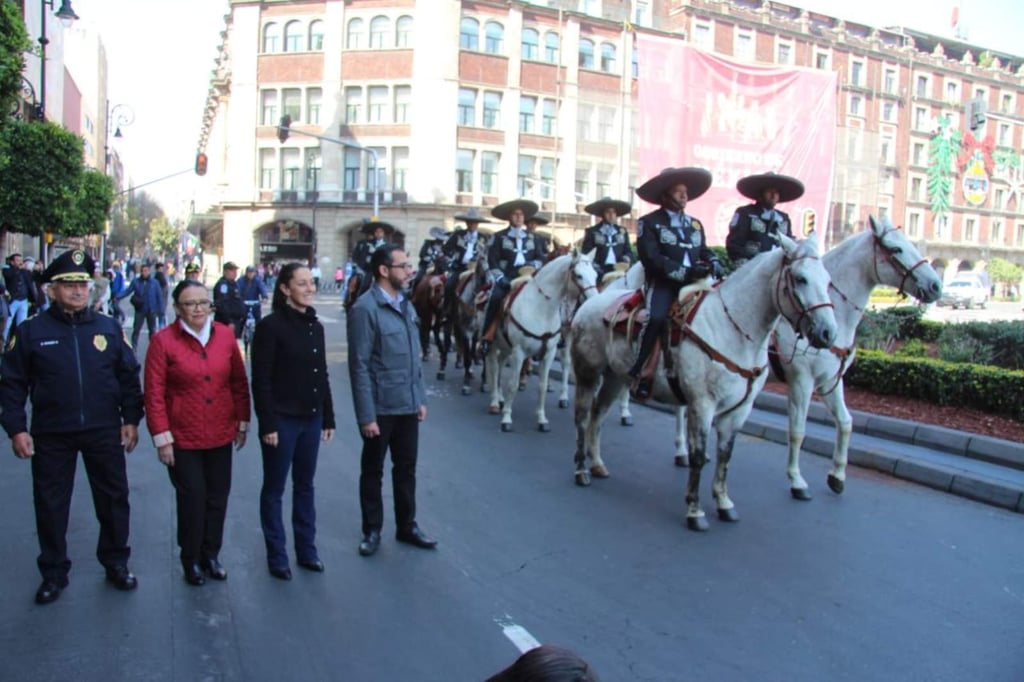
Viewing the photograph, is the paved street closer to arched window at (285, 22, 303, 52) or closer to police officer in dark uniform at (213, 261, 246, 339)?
police officer in dark uniform at (213, 261, 246, 339)

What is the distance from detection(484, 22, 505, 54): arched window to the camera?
4934 cm

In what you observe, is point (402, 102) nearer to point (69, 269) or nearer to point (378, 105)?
point (378, 105)

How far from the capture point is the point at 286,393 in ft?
17.7

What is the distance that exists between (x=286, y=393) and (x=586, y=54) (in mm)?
49857

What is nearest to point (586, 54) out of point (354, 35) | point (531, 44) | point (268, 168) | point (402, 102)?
point (531, 44)

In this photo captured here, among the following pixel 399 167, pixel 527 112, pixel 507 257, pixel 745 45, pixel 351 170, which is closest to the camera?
pixel 507 257

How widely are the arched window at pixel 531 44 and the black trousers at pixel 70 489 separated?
48.5 m

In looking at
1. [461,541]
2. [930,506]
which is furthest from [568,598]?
[930,506]

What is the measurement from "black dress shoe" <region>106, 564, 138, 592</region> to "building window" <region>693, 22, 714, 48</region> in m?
55.7

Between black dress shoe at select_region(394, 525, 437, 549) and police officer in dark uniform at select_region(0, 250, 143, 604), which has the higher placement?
police officer in dark uniform at select_region(0, 250, 143, 604)

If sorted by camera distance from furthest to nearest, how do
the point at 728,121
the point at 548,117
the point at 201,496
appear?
the point at 548,117 < the point at 728,121 < the point at 201,496

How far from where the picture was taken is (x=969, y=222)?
7069 cm

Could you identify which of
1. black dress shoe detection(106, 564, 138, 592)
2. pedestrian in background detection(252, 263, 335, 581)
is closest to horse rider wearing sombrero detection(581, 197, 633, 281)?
pedestrian in background detection(252, 263, 335, 581)

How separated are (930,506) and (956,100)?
236 feet
